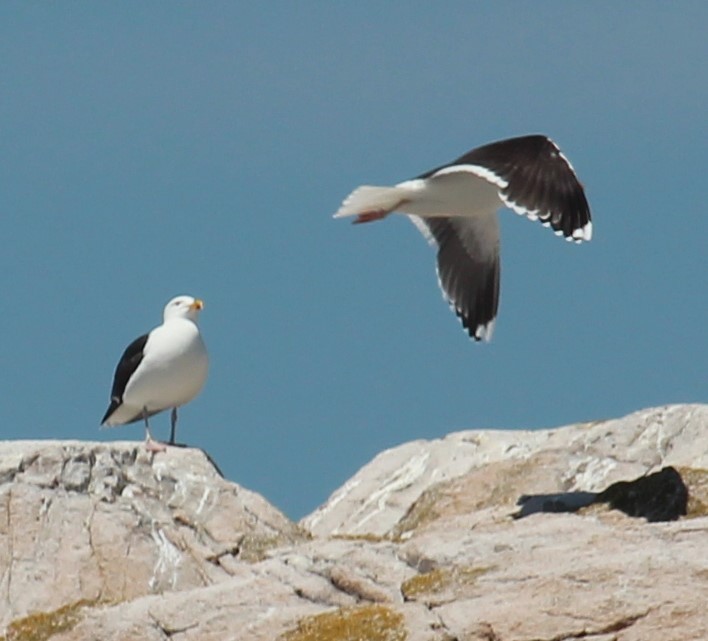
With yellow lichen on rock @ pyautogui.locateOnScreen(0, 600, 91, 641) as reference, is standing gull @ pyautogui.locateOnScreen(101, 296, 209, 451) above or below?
above

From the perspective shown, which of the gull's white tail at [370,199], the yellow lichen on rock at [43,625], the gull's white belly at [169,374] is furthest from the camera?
the gull's white tail at [370,199]

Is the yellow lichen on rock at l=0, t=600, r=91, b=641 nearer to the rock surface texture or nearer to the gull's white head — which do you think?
the rock surface texture

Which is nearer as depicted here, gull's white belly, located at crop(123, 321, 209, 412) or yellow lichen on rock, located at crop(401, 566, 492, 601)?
yellow lichen on rock, located at crop(401, 566, 492, 601)

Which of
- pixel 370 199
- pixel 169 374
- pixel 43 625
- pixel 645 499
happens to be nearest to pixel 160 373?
pixel 169 374

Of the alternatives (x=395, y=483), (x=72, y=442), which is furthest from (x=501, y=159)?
(x=72, y=442)

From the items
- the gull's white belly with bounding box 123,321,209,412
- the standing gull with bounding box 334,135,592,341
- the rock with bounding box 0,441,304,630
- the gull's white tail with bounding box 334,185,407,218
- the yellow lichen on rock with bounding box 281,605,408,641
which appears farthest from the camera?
the gull's white tail with bounding box 334,185,407,218

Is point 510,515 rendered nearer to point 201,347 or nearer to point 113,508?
point 113,508

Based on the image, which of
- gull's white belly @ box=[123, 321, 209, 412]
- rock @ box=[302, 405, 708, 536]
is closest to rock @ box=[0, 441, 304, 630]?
rock @ box=[302, 405, 708, 536]

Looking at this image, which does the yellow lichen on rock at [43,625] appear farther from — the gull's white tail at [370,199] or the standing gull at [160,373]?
the gull's white tail at [370,199]

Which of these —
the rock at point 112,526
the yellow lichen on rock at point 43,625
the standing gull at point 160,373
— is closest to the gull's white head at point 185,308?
the standing gull at point 160,373

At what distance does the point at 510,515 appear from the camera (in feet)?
40.3

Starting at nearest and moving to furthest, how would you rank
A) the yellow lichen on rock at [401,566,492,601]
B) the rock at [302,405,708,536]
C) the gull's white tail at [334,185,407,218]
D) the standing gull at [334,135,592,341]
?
1. the yellow lichen on rock at [401,566,492,601]
2. the rock at [302,405,708,536]
3. the standing gull at [334,135,592,341]
4. the gull's white tail at [334,185,407,218]

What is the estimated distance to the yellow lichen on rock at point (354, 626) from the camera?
9.41 meters

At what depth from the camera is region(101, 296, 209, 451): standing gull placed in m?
15.8
